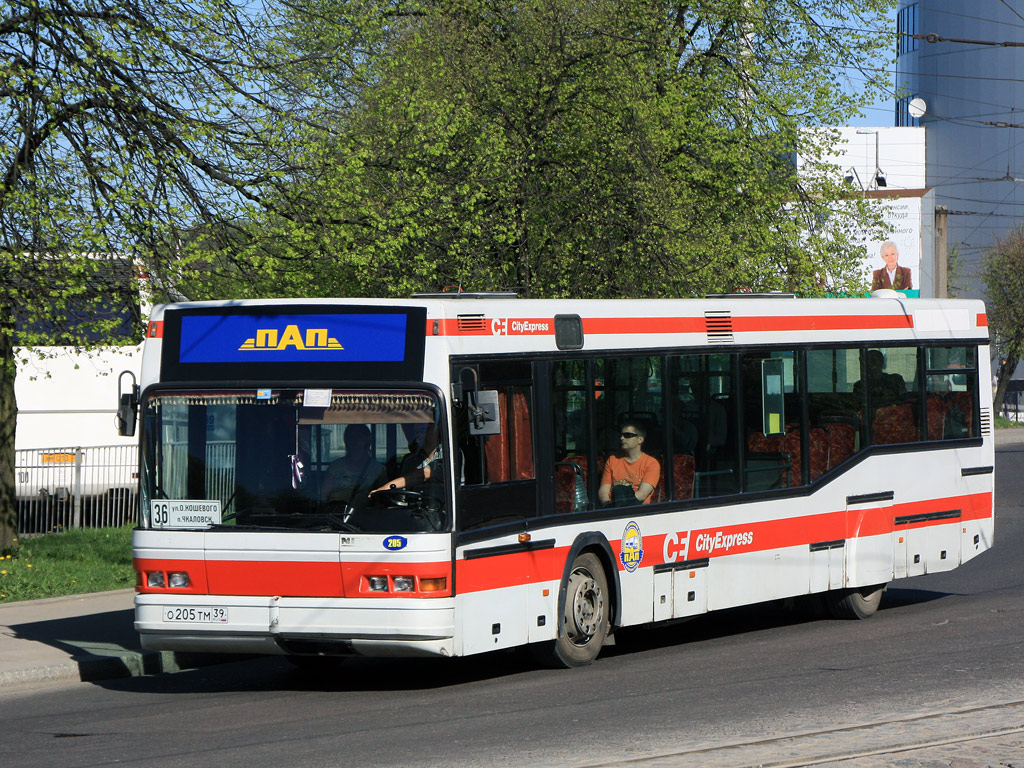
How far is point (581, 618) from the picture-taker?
426 inches

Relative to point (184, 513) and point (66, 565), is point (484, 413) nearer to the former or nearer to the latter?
point (184, 513)

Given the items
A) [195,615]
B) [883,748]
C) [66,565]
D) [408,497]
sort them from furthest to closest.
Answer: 1. [66,565]
2. [195,615]
3. [408,497]
4. [883,748]

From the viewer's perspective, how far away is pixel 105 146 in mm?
15961

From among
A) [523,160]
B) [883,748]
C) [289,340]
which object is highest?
[523,160]

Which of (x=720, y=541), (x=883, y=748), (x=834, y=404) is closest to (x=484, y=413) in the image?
(x=720, y=541)

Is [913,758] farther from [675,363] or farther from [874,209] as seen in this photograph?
[874,209]

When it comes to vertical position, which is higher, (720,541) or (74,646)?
(720,541)

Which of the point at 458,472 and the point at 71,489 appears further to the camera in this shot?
the point at 71,489

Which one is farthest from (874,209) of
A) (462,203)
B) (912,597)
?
(912,597)

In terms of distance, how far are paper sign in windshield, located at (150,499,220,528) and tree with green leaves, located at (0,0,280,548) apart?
5766 mm

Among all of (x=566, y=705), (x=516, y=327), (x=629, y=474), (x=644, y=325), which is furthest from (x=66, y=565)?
(x=566, y=705)

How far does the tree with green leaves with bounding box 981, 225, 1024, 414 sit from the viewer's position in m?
63.5

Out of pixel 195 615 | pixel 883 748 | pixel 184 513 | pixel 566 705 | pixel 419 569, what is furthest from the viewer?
pixel 184 513

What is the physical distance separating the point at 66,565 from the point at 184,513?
8027mm
